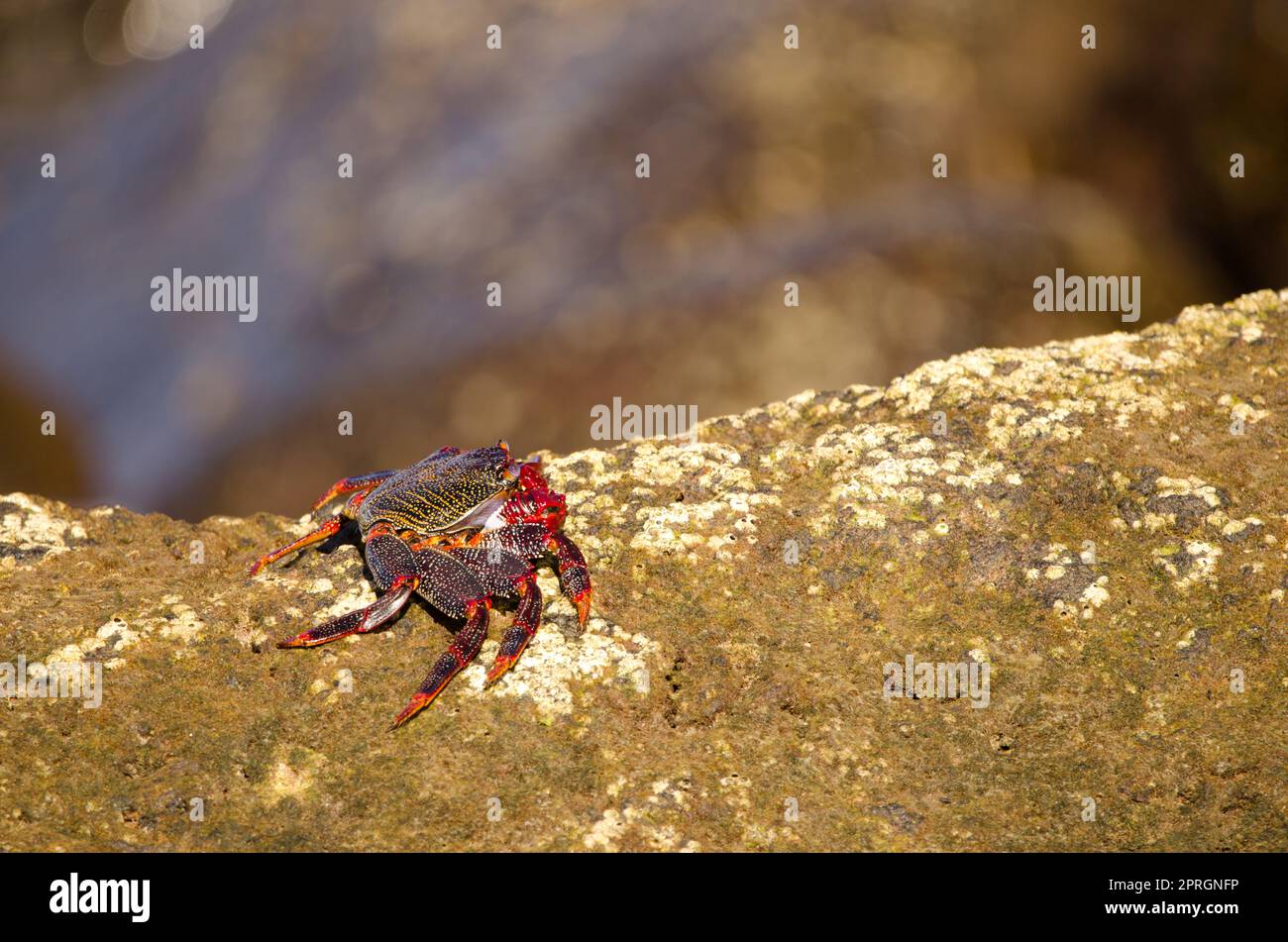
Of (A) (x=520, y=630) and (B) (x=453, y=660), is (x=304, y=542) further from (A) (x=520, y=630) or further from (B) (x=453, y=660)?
(A) (x=520, y=630)

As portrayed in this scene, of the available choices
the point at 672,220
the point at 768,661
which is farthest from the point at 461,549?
the point at 672,220

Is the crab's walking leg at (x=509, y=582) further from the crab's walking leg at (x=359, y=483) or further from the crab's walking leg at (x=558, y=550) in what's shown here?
the crab's walking leg at (x=359, y=483)

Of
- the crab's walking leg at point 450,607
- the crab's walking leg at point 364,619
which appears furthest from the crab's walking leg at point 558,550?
the crab's walking leg at point 364,619

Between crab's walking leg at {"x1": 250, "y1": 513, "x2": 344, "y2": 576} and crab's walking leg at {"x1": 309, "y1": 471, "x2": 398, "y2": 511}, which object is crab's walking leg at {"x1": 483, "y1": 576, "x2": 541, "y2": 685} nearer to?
crab's walking leg at {"x1": 250, "y1": 513, "x2": 344, "y2": 576}

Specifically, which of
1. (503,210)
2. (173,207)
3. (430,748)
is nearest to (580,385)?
(503,210)

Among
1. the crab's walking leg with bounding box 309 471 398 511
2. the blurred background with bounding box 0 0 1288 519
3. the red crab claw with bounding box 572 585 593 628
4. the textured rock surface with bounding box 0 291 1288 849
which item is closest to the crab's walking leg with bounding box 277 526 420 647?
the textured rock surface with bounding box 0 291 1288 849

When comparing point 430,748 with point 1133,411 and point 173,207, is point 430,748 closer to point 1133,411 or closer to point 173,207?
point 1133,411
